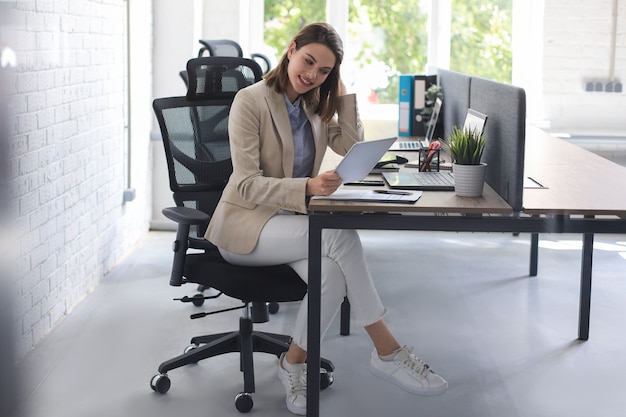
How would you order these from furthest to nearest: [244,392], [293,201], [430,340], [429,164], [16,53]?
1. [430,340]
2. [429,164]
3. [244,392]
4. [293,201]
5. [16,53]

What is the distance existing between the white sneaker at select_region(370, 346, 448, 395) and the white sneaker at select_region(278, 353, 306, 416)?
9.4 inches

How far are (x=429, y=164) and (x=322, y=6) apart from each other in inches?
113

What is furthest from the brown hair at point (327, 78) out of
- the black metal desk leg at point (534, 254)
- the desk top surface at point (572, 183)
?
the black metal desk leg at point (534, 254)

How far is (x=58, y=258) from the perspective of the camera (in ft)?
10.4

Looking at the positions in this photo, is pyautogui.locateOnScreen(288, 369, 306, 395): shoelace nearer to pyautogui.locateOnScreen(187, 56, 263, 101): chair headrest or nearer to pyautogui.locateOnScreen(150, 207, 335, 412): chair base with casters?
pyautogui.locateOnScreen(150, 207, 335, 412): chair base with casters

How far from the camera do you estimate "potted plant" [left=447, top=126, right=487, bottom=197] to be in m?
2.17

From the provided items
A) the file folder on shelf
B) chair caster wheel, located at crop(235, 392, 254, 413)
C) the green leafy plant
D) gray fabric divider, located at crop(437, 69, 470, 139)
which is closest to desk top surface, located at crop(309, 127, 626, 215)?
the green leafy plant

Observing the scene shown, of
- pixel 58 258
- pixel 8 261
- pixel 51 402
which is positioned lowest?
pixel 51 402

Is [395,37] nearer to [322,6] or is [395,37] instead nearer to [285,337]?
[322,6]

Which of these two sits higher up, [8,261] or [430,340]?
[8,261]

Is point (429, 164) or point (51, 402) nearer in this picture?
point (51, 402)

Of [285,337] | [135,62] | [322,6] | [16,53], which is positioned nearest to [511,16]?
[322,6]

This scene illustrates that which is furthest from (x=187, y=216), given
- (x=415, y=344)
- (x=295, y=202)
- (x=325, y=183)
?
(x=415, y=344)

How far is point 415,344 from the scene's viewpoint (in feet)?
9.86
